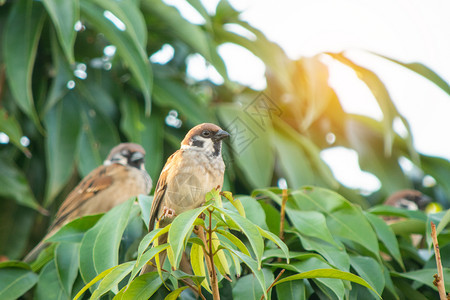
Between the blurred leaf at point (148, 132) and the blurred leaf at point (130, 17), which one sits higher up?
the blurred leaf at point (130, 17)

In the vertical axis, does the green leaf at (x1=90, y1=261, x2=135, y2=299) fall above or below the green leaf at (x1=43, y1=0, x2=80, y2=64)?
below

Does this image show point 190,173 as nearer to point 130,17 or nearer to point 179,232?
point 179,232

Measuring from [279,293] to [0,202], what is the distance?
8.15 ft

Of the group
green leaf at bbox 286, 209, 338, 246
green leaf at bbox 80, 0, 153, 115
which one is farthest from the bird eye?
green leaf at bbox 80, 0, 153, 115

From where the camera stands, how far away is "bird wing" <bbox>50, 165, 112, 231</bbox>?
3471 millimetres

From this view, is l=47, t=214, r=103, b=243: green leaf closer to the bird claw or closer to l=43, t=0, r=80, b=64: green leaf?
the bird claw

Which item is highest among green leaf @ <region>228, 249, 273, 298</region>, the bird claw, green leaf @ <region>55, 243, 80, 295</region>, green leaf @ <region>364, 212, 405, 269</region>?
green leaf @ <region>228, 249, 273, 298</region>

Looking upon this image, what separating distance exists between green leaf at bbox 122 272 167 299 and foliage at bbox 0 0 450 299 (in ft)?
0.92

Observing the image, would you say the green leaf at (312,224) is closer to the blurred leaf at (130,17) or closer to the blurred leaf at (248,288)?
the blurred leaf at (248,288)

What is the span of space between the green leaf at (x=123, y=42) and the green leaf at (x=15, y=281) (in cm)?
129

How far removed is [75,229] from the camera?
7.56 ft

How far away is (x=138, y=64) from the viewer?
3301 millimetres

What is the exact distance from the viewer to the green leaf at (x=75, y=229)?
86.8 inches

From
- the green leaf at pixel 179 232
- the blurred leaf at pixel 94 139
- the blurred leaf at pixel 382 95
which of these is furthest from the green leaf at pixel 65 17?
the blurred leaf at pixel 382 95
